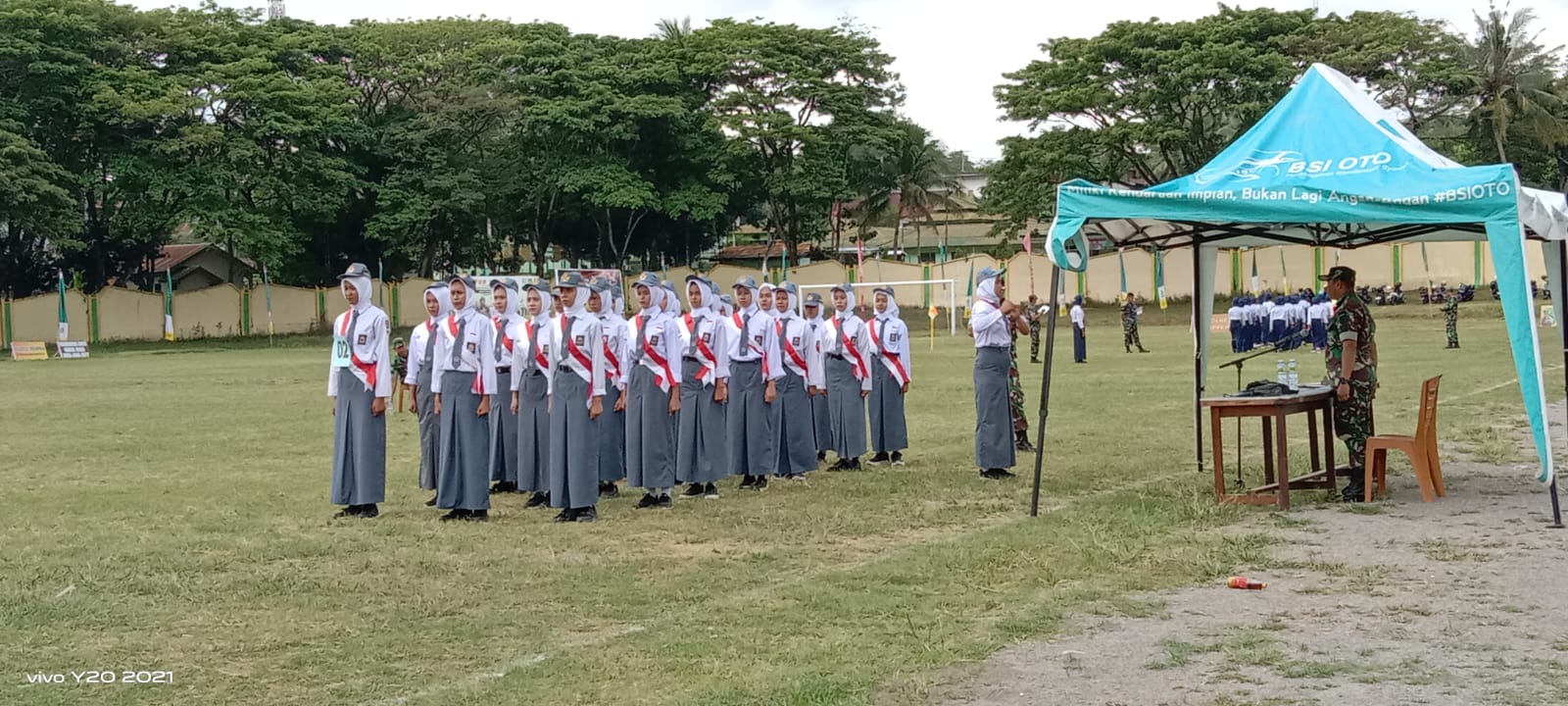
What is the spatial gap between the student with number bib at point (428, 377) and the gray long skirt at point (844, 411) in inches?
147

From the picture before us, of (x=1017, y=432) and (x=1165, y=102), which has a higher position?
(x=1165, y=102)

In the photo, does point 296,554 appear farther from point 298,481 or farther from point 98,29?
point 98,29

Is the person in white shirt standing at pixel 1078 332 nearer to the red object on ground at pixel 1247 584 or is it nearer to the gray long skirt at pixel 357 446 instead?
the gray long skirt at pixel 357 446

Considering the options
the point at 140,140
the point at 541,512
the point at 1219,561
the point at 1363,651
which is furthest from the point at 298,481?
the point at 140,140

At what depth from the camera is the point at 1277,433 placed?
33.5 feet

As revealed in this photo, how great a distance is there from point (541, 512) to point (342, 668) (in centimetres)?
471

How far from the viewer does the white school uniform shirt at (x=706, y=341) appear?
1171 cm

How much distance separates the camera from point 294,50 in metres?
48.9

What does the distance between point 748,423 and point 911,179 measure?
2096 inches

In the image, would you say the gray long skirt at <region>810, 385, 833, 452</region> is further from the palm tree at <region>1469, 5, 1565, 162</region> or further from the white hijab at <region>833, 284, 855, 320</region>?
the palm tree at <region>1469, 5, 1565, 162</region>

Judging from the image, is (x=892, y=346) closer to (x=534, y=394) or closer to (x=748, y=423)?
(x=748, y=423)

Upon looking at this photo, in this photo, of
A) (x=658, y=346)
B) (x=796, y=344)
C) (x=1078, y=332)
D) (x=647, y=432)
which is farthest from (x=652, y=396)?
(x=1078, y=332)

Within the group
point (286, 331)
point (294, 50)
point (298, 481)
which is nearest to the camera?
point (298, 481)

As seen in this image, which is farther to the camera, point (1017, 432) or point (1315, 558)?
point (1017, 432)
